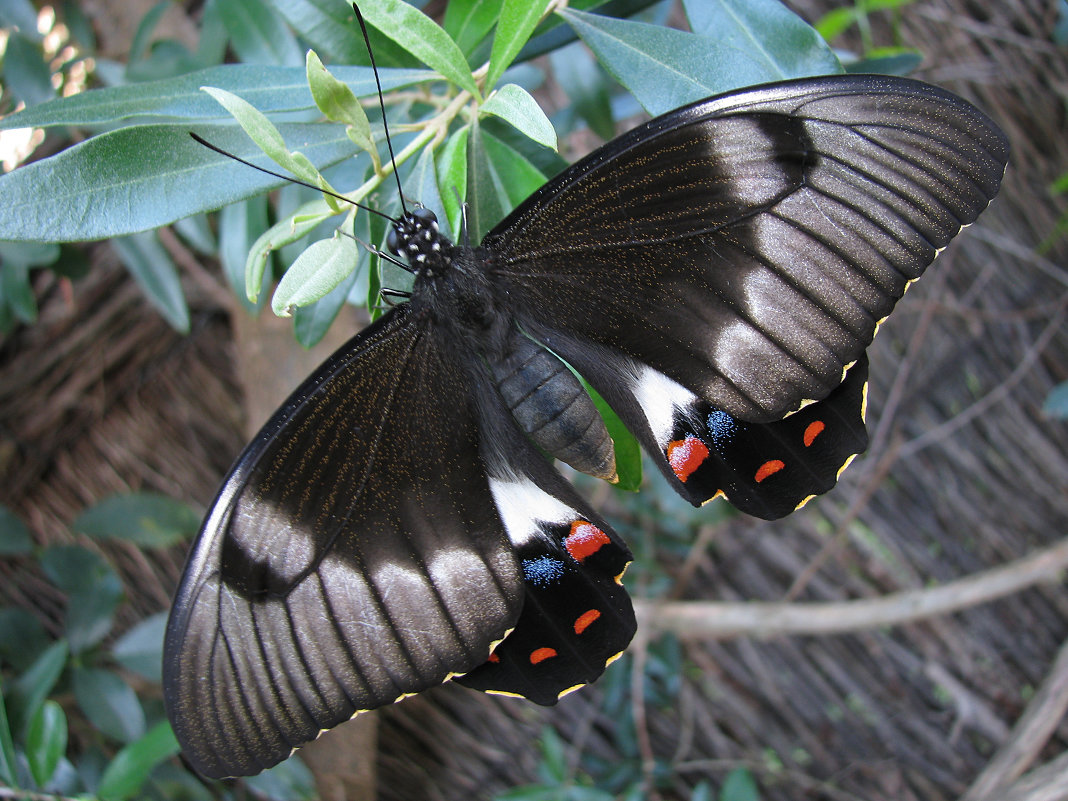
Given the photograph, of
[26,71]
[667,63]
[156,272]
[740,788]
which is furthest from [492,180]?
[740,788]

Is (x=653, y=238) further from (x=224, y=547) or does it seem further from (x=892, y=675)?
(x=892, y=675)

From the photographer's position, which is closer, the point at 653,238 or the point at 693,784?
the point at 653,238

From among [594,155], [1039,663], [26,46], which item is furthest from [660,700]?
[26,46]

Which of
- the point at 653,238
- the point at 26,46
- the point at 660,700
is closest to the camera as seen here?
the point at 653,238

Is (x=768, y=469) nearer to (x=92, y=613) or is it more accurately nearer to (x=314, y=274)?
(x=314, y=274)

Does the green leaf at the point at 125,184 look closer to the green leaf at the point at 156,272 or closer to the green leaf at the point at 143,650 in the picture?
the green leaf at the point at 156,272

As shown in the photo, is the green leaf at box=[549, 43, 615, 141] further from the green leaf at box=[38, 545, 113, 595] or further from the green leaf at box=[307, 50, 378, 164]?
the green leaf at box=[38, 545, 113, 595]
